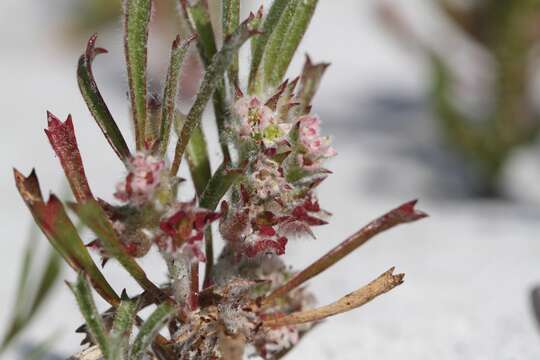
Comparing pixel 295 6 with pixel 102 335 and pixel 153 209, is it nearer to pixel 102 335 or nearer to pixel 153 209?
pixel 153 209

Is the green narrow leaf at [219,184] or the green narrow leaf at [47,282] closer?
the green narrow leaf at [219,184]

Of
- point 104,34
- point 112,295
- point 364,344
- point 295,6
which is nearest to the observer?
point 112,295

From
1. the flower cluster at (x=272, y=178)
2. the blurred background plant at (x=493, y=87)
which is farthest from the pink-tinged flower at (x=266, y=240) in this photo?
the blurred background plant at (x=493, y=87)

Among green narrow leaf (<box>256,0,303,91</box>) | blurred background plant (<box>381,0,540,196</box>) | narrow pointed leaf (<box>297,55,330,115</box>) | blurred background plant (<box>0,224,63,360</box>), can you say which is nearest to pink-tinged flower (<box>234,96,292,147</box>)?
green narrow leaf (<box>256,0,303,91</box>)

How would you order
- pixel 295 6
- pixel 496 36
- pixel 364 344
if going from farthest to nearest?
pixel 496 36, pixel 364 344, pixel 295 6

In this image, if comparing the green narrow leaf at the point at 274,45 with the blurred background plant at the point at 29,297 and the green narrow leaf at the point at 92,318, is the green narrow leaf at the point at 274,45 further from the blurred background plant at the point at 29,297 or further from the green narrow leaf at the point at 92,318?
the blurred background plant at the point at 29,297

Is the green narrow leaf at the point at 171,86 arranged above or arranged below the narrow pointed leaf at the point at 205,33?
below

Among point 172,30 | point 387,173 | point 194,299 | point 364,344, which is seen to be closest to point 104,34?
point 172,30
